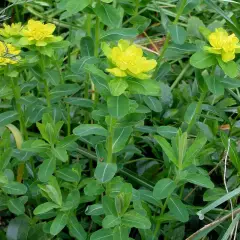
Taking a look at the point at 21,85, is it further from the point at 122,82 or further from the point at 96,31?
the point at 122,82

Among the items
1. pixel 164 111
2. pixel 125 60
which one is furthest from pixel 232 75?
pixel 164 111

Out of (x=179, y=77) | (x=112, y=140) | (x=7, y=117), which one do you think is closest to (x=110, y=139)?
(x=112, y=140)

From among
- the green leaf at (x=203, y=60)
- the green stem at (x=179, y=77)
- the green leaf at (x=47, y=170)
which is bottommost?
the green stem at (x=179, y=77)

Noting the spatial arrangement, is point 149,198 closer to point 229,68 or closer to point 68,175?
point 68,175

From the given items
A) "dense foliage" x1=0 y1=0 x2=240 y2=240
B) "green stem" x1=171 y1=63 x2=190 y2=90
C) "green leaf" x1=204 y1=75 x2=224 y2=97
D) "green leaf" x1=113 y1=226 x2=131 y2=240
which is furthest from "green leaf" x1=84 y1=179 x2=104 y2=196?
"green stem" x1=171 y1=63 x2=190 y2=90

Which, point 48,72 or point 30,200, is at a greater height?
point 48,72

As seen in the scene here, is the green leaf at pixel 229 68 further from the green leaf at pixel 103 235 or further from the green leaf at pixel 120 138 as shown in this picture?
the green leaf at pixel 103 235

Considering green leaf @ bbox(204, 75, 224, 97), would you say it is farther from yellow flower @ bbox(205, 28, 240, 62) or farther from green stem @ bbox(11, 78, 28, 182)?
green stem @ bbox(11, 78, 28, 182)

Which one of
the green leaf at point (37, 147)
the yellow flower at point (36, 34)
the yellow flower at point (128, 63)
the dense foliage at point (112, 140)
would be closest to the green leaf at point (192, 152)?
the dense foliage at point (112, 140)
